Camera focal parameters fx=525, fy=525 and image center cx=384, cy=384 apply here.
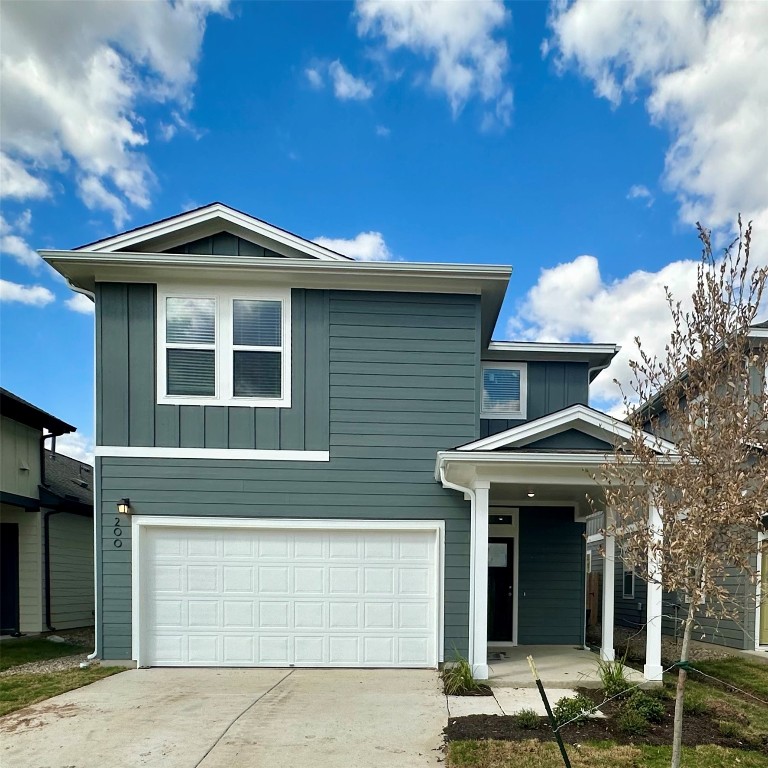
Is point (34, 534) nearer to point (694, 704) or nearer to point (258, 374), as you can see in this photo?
point (258, 374)

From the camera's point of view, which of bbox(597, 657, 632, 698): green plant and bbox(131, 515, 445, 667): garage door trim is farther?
bbox(131, 515, 445, 667): garage door trim

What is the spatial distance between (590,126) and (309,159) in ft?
21.0

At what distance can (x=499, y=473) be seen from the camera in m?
6.88

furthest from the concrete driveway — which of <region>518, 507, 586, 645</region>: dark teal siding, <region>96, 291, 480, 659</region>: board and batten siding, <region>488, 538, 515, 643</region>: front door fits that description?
<region>518, 507, 586, 645</region>: dark teal siding

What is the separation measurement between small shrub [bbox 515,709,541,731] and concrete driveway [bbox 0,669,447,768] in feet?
2.59

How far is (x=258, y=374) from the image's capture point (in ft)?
25.6

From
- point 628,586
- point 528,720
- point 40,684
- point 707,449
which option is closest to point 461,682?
point 528,720

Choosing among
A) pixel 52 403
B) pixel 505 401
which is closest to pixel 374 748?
pixel 505 401

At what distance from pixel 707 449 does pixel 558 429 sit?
3.47m

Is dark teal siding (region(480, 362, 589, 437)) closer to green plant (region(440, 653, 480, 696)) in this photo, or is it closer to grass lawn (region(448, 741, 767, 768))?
green plant (region(440, 653, 480, 696))

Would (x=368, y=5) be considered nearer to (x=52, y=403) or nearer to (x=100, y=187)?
(x=100, y=187)

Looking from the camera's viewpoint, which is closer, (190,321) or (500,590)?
(190,321)

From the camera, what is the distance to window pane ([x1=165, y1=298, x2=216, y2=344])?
7.80 m

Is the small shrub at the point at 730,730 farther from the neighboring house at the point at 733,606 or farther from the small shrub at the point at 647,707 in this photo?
the neighboring house at the point at 733,606
